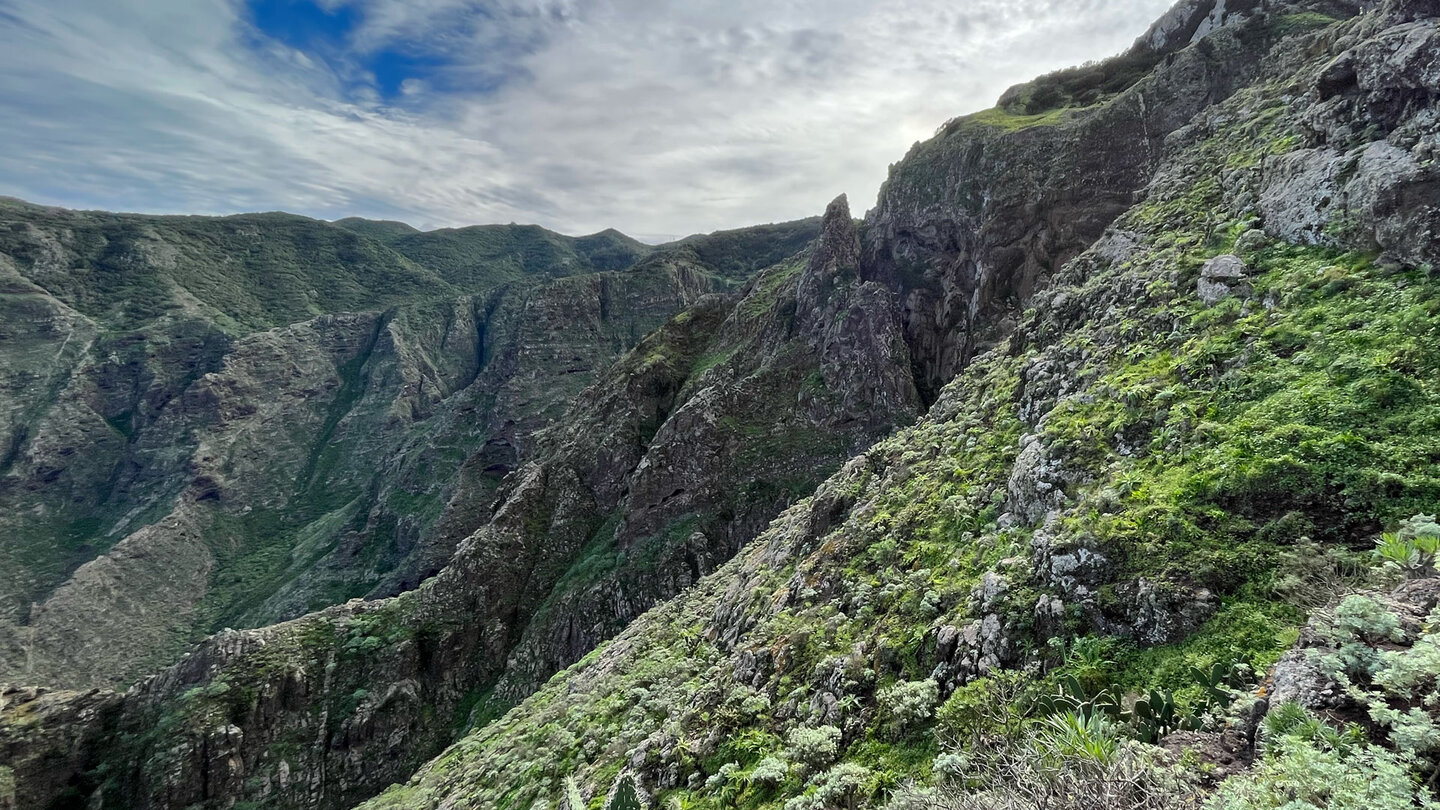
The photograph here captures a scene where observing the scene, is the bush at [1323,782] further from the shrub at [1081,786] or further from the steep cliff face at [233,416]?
the steep cliff face at [233,416]

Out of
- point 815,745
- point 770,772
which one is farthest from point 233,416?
point 815,745

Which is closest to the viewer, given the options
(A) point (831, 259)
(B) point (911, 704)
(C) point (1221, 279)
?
(B) point (911, 704)

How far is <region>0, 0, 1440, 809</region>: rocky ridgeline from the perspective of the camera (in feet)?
31.5

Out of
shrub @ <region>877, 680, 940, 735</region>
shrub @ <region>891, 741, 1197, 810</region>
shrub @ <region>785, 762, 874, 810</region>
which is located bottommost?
shrub @ <region>785, 762, 874, 810</region>

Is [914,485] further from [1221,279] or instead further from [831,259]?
[831,259]

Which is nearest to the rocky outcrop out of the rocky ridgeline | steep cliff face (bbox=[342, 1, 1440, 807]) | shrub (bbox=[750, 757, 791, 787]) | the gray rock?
the rocky ridgeline

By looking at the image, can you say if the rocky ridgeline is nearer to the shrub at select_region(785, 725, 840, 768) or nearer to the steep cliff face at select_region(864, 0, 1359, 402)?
the shrub at select_region(785, 725, 840, 768)

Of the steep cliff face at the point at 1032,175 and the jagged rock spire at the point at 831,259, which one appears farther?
the jagged rock spire at the point at 831,259

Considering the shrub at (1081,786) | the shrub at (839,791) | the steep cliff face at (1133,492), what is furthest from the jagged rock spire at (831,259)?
the shrub at (1081,786)

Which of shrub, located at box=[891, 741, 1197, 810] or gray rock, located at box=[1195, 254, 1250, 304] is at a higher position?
gray rock, located at box=[1195, 254, 1250, 304]

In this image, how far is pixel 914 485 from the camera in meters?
16.8

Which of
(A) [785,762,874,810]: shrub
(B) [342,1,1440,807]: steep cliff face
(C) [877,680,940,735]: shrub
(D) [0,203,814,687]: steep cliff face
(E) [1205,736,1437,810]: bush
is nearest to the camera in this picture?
(E) [1205,736,1437,810]: bush

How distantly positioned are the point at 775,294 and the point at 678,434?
25.0 meters

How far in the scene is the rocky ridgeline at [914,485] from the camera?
9.61m
